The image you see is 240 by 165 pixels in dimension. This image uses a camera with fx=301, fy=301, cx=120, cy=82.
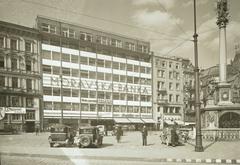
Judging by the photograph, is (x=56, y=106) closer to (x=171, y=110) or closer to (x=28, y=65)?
(x=28, y=65)

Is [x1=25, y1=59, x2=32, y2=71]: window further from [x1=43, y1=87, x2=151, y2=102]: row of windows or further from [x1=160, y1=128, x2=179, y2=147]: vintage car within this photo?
[x1=160, y1=128, x2=179, y2=147]: vintage car

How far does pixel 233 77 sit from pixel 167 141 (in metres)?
5.01

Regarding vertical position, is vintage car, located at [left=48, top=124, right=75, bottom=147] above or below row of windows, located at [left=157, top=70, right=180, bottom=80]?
below

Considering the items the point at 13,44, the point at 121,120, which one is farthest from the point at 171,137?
the point at 121,120

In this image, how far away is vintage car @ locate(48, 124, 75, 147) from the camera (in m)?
15.5

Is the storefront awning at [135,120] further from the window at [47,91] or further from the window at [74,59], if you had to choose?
the window at [74,59]

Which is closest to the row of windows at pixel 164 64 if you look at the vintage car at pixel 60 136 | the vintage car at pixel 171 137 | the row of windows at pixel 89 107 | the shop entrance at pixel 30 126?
the row of windows at pixel 89 107

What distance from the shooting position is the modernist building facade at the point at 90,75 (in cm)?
1922

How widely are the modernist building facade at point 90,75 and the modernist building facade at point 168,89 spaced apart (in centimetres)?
256

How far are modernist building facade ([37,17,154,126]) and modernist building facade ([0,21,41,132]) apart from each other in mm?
1698

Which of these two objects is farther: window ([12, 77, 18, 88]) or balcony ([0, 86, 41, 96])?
window ([12, 77, 18, 88])

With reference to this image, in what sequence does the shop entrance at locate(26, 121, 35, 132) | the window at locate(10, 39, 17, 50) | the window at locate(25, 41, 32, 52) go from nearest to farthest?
the window at locate(10, 39, 17, 50)
the window at locate(25, 41, 32, 52)
the shop entrance at locate(26, 121, 35, 132)

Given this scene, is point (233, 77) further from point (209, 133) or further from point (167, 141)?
point (167, 141)

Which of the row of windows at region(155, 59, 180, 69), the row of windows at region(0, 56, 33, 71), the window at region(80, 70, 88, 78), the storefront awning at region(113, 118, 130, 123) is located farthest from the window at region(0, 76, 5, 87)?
the row of windows at region(155, 59, 180, 69)
